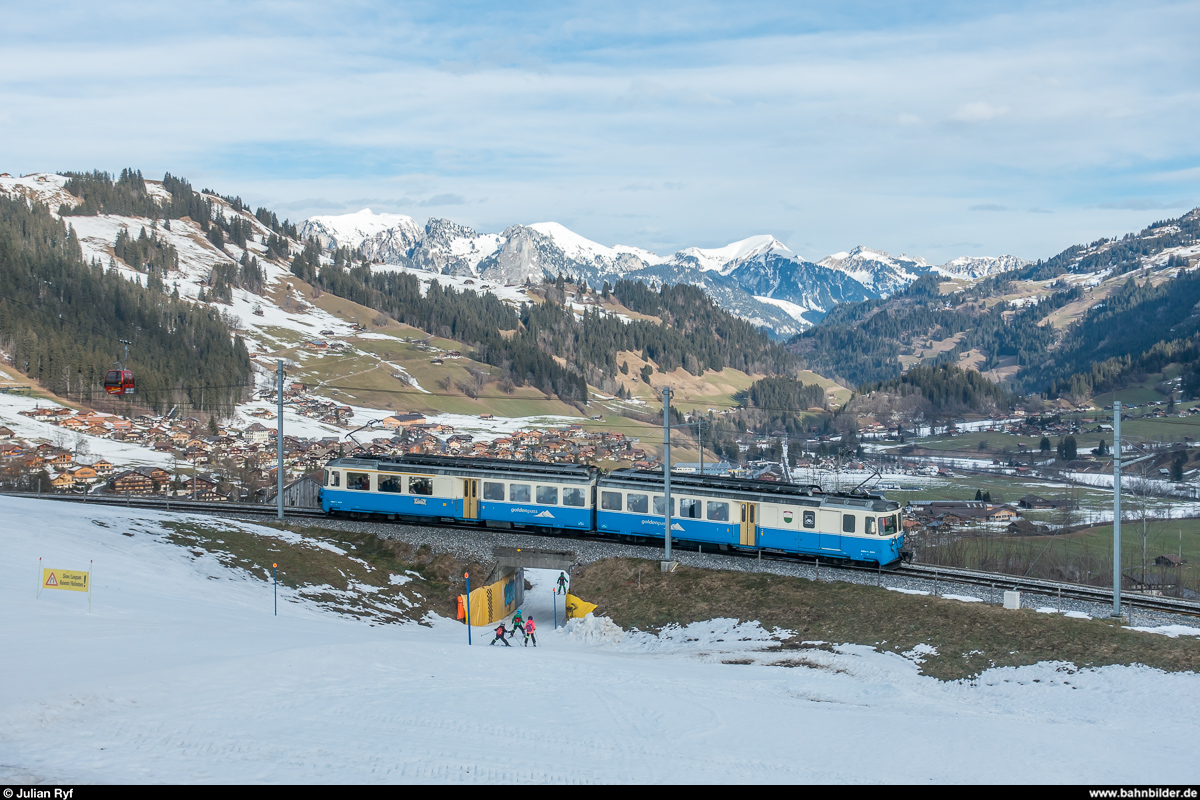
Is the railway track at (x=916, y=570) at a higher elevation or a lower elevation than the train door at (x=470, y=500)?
lower

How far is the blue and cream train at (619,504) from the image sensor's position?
4094cm

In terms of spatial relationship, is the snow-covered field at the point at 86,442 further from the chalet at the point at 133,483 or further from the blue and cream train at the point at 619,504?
the blue and cream train at the point at 619,504

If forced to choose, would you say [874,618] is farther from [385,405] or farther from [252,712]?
[385,405]

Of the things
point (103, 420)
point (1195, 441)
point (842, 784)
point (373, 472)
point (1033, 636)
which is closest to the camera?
point (842, 784)

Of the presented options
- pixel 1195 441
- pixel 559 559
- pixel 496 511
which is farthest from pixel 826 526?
pixel 1195 441

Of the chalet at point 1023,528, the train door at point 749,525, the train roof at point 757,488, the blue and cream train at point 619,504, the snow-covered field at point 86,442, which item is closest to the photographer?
the train roof at point 757,488

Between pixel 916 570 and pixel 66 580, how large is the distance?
1480 inches

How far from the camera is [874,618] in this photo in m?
34.6

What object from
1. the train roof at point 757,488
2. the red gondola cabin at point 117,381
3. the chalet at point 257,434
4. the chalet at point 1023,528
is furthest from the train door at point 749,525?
the chalet at point 257,434

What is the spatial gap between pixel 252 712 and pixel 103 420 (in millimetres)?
144104

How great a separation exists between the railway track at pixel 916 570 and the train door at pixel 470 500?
0.85 metres

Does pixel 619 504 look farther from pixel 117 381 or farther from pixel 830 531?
pixel 117 381

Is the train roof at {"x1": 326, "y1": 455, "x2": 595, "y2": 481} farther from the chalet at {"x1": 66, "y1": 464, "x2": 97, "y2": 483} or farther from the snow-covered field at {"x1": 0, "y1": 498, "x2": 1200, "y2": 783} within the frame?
the chalet at {"x1": 66, "y1": 464, "x2": 97, "y2": 483}

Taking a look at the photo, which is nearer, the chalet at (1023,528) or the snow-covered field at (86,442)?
the chalet at (1023,528)
